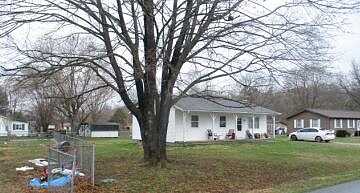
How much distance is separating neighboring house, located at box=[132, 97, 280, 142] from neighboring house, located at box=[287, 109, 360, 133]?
66.8ft

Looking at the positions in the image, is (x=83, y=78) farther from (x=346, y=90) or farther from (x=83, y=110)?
(x=346, y=90)

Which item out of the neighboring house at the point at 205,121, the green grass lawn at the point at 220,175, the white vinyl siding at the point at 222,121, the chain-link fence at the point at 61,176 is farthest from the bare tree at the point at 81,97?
the chain-link fence at the point at 61,176

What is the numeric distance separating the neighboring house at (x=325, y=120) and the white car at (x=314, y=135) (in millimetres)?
17665

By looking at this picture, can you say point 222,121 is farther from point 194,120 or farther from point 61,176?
point 61,176

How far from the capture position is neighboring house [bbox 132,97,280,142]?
4603 centimetres

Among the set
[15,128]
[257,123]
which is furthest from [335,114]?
[15,128]

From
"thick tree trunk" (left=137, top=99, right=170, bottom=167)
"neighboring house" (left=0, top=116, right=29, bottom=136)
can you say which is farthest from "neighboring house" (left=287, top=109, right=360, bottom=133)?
"thick tree trunk" (left=137, top=99, right=170, bottom=167)

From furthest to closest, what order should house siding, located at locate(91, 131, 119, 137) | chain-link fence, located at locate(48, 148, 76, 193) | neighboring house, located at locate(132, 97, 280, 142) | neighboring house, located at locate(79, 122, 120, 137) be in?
house siding, located at locate(91, 131, 119, 137), neighboring house, located at locate(79, 122, 120, 137), neighboring house, located at locate(132, 97, 280, 142), chain-link fence, located at locate(48, 148, 76, 193)

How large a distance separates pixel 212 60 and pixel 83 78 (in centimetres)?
3365

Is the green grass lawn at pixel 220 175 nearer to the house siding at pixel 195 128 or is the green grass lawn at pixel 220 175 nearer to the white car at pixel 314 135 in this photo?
the house siding at pixel 195 128

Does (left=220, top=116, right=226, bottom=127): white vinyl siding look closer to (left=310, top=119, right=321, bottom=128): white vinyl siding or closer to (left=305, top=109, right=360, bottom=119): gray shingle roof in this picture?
(left=305, top=109, right=360, bottom=119): gray shingle roof

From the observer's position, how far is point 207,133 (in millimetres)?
48062

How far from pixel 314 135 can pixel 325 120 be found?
63.3ft

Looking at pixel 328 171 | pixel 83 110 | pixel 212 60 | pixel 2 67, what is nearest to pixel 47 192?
pixel 2 67
